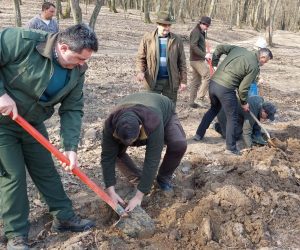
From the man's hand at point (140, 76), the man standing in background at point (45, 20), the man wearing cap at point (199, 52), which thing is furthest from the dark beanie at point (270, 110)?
the man standing in background at point (45, 20)

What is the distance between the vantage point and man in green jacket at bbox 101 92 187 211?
3.15 meters

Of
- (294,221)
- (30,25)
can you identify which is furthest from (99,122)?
(294,221)

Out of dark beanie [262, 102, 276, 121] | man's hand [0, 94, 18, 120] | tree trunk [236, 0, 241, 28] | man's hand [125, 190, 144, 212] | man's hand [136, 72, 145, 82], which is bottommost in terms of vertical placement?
tree trunk [236, 0, 241, 28]

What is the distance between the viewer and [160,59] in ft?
17.6

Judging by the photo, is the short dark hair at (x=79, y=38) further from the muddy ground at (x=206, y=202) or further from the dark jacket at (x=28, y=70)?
the muddy ground at (x=206, y=202)

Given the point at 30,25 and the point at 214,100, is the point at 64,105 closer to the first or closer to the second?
the point at 214,100

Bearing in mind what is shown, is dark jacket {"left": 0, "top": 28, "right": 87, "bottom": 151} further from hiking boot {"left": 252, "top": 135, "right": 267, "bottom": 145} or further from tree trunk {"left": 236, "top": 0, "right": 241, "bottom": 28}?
tree trunk {"left": 236, "top": 0, "right": 241, "bottom": 28}

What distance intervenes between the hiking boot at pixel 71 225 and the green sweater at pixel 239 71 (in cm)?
285

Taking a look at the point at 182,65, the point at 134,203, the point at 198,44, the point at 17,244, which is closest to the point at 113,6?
the point at 198,44

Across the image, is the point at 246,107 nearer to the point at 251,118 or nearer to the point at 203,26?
the point at 251,118

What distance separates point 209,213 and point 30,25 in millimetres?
4861

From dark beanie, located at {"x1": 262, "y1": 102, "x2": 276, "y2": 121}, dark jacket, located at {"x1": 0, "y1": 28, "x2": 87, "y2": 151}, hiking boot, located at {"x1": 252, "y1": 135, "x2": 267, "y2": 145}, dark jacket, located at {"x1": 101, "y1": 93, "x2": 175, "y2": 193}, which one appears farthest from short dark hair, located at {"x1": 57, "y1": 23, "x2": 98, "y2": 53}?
hiking boot, located at {"x1": 252, "y1": 135, "x2": 267, "y2": 145}

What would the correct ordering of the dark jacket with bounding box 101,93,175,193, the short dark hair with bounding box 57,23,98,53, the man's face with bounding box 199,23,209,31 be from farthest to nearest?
the man's face with bounding box 199,23,209,31, the dark jacket with bounding box 101,93,175,193, the short dark hair with bounding box 57,23,98,53

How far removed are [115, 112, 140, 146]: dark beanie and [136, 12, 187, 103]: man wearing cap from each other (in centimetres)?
229
